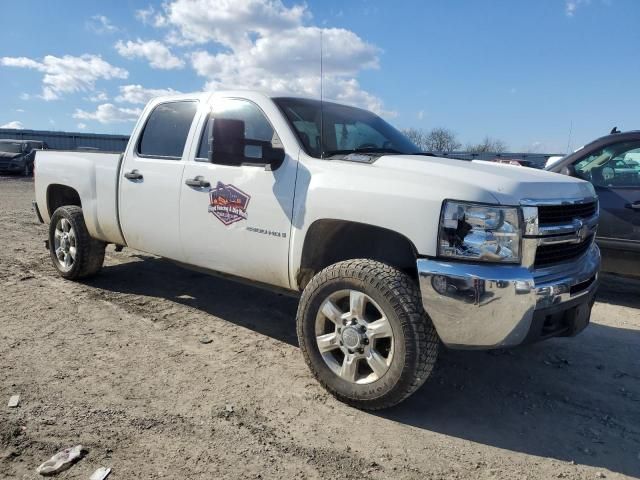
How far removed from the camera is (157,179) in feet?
14.4

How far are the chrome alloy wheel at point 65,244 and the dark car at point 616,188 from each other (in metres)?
5.37

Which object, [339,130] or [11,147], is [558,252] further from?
[11,147]

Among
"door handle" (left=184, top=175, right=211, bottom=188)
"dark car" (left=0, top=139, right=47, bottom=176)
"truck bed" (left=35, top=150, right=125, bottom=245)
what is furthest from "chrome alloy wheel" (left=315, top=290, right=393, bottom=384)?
"dark car" (left=0, top=139, right=47, bottom=176)

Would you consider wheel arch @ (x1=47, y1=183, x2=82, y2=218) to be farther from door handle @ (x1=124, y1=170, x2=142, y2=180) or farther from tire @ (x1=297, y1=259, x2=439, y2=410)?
tire @ (x1=297, y1=259, x2=439, y2=410)

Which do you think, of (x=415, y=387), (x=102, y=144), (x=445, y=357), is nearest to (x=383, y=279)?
(x=415, y=387)

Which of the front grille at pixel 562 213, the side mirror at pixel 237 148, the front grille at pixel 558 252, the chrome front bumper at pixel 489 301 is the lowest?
the chrome front bumper at pixel 489 301

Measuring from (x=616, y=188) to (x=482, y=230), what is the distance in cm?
353

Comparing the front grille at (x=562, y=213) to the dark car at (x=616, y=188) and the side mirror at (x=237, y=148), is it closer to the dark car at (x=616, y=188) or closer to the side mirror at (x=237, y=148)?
the side mirror at (x=237, y=148)

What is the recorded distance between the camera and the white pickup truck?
108 inches

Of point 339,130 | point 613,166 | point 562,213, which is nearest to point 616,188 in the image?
point 613,166

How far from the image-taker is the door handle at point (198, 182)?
3.97m

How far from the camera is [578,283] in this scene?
10.1 ft

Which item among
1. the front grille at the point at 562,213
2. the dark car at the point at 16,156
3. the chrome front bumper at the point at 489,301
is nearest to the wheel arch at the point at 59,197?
the chrome front bumper at the point at 489,301

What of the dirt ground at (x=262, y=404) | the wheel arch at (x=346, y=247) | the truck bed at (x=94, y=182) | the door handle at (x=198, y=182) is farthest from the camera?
the truck bed at (x=94, y=182)
